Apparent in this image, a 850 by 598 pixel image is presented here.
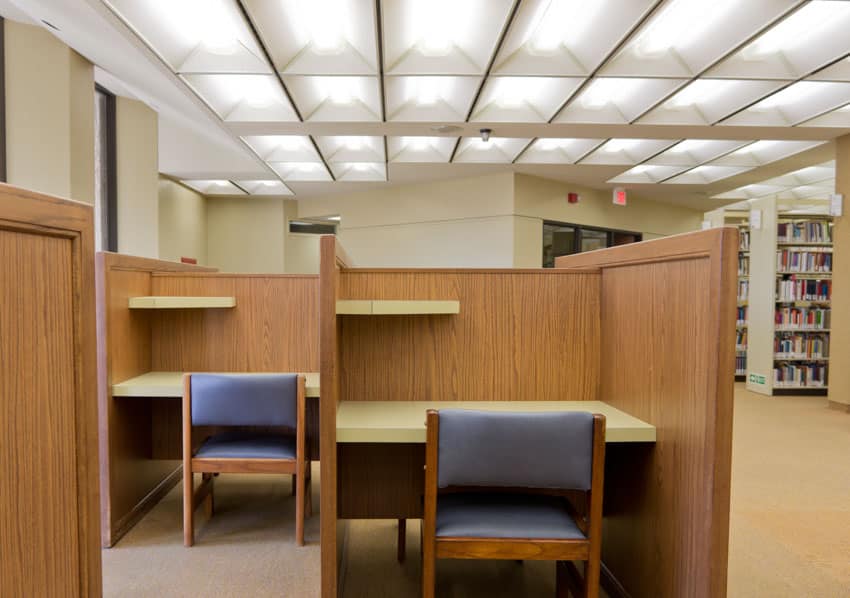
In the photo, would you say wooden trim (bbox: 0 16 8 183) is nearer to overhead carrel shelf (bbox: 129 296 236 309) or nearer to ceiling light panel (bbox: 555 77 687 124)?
overhead carrel shelf (bbox: 129 296 236 309)

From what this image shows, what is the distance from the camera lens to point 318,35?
10.3 feet

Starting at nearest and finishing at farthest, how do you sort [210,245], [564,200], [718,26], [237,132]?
1. [718,26]
2. [237,132]
3. [564,200]
4. [210,245]

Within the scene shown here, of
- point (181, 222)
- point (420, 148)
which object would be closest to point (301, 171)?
point (420, 148)

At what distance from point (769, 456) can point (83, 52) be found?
19.2 ft

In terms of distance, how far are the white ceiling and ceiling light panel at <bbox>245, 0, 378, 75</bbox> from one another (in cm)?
1

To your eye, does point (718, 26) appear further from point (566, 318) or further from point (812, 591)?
point (812, 591)

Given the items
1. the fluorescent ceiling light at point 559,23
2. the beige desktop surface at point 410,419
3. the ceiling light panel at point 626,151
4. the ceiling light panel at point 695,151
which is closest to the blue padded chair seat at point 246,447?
the beige desktop surface at point 410,419

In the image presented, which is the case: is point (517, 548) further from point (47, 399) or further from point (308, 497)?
point (308, 497)

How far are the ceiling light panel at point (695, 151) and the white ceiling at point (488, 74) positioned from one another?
22 millimetres

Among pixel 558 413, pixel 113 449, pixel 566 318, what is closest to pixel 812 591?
pixel 566 318

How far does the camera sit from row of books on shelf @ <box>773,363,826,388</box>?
5.79 metres

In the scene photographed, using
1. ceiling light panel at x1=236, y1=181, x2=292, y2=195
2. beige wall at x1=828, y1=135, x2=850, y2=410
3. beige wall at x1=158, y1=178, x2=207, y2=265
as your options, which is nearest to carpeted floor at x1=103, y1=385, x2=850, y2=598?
→ beige wall at x1=828, y1=135, x2=850, y2=410

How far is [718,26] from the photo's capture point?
288cm

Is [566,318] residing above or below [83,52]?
below
